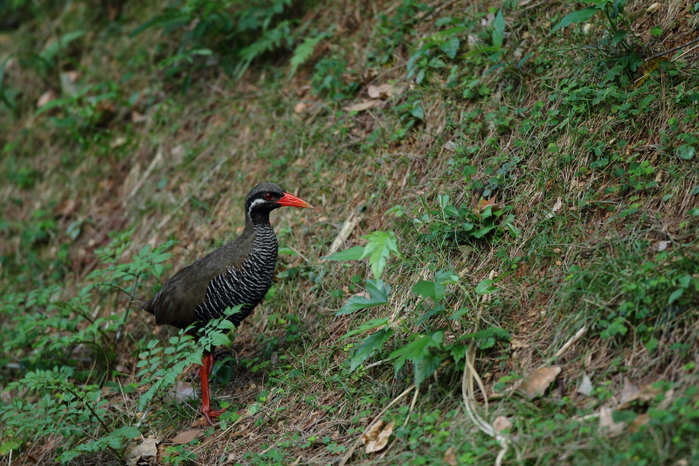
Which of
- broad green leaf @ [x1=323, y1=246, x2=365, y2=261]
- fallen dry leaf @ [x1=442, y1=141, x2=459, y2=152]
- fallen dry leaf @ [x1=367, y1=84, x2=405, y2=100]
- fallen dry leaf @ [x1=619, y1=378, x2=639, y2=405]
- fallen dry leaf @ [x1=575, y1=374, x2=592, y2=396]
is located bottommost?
fallen dry leaf @ [x1=575, y1=374, x2=592, y2=396]

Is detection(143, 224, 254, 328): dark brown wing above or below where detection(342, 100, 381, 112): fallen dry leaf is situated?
below

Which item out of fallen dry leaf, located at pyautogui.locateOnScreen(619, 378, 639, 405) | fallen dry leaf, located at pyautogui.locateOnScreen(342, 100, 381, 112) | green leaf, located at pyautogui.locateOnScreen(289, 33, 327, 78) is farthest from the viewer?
green leaf, located at pyautogui.locateOnScreen(289, 33, 327, 78)

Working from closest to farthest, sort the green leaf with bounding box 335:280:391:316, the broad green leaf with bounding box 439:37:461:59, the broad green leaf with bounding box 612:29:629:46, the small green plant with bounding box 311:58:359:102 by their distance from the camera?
the green leaf with bounding box 335:280:391:316 → the broad green leaf with bounding box 612:29:629:46 → the broad green leaf with bounding box 439:37:461:59 → the small green plant with bounding box 311:58:359:102

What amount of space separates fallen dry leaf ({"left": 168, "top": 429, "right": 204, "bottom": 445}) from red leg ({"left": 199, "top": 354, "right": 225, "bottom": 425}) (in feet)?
0.37

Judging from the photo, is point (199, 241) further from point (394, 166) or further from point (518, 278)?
point (518, 278)

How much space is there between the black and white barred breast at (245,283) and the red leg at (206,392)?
0.31m

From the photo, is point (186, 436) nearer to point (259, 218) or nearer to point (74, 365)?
point (259, 218)

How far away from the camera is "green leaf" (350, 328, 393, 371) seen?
13.9 ft

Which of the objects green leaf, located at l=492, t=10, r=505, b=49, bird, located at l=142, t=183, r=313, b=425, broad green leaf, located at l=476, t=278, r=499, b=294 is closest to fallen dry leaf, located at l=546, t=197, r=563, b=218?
broad green leaf, located at l=476, t=278, r=499, b=294

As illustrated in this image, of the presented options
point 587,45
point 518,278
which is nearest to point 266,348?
point 518,278

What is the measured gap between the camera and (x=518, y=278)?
175 inches

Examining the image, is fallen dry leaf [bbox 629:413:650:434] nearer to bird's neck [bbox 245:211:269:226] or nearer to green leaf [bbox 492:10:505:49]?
bird's neck [bbox 245:211:269:226]

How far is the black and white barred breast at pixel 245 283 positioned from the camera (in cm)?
506

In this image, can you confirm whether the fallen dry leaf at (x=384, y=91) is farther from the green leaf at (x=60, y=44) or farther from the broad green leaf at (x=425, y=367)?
the green leaf at (x=60, y=44)
